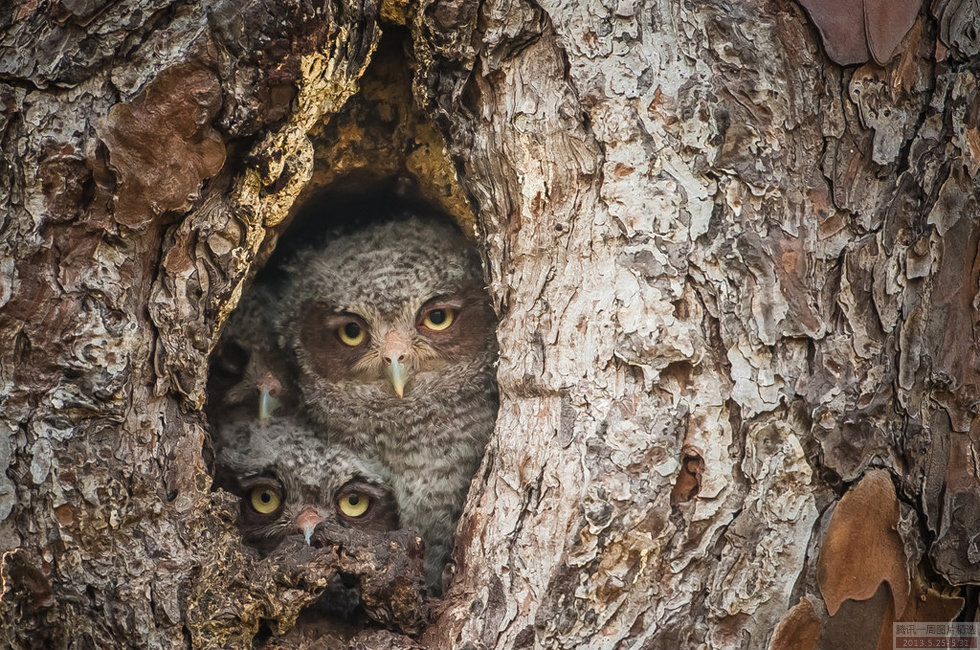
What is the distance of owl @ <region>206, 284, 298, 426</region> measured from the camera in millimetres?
3559

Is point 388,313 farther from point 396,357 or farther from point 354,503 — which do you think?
point 354,503

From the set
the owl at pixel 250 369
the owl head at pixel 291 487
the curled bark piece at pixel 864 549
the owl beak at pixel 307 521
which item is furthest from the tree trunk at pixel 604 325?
the owl at pixel 250 369

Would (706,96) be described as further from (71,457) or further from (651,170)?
(71,457)

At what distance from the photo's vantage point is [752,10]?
2.44 meters

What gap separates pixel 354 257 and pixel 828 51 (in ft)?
6.63

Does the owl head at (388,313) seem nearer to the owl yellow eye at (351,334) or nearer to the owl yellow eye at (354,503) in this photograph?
the owl yellow eye at (351,334)

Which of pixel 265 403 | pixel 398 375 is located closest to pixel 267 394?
pixel 265 403

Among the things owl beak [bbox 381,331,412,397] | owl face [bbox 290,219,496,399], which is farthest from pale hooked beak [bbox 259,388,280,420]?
owl beak [bbox 381,331,412,397]

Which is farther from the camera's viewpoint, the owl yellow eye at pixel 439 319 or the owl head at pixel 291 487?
the owl yellow eye at pixel 439 319

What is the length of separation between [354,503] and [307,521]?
0.96 ft

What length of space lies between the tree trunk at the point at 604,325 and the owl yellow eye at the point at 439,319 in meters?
1.05

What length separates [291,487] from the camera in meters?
3.24

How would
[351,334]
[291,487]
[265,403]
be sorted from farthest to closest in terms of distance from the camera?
[351,334] < [265,403] < [291,487]

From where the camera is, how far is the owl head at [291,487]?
125 inches
